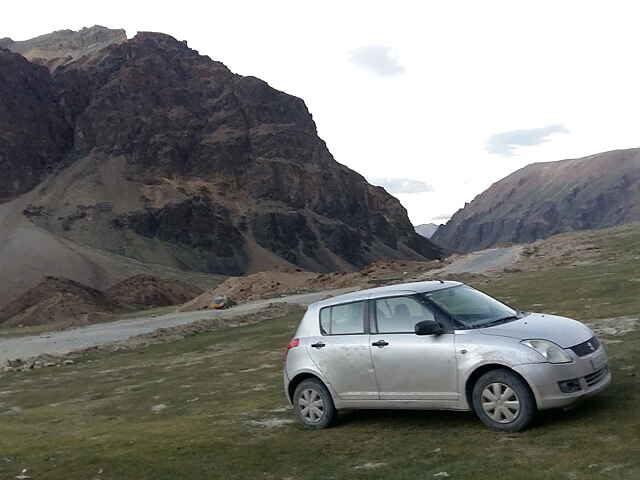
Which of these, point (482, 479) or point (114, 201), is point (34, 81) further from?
point (482, 479)

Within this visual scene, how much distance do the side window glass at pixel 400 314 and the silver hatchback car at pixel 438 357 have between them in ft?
0.05

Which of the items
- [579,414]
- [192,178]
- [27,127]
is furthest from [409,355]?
[27,127]

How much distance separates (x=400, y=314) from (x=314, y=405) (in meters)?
1.93

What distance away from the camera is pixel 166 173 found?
16750 centimetres

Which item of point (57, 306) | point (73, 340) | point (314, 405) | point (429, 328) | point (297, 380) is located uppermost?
point (57, 306)

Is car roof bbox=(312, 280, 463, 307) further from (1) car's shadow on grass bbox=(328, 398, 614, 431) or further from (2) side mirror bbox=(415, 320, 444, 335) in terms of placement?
(1) car's shadow on grass bbox=(328, 398, 614, 431)

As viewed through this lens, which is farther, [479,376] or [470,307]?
[470,307]

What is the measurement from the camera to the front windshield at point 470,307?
29.9 feet

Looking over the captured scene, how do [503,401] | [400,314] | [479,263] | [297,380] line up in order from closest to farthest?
[503,401] → [400,314] → [297,380] → [479,263]

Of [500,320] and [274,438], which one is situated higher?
[500,320]

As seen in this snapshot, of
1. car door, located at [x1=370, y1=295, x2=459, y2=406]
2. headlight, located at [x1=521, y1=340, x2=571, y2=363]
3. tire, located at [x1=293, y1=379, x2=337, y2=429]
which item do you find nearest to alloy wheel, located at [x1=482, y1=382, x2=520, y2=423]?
car door, located at [x1=370, y1=295, x2=459, y2=406]

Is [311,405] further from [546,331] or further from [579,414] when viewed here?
[579,414]

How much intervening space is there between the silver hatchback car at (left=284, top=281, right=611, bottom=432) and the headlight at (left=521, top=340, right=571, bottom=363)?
1cm

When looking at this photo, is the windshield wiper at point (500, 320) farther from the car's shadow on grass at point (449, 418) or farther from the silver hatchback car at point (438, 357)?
the car's shadow on grass at point (449, 418)
